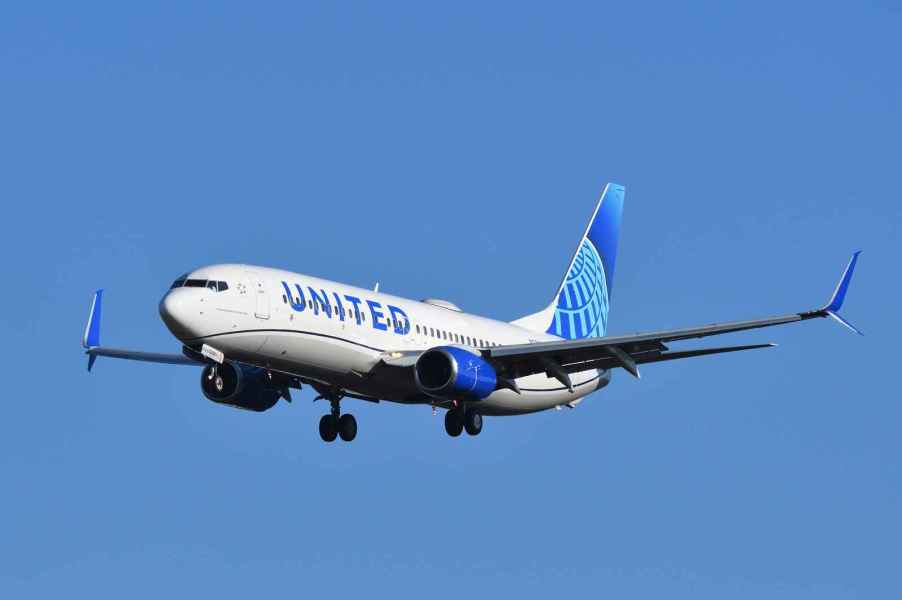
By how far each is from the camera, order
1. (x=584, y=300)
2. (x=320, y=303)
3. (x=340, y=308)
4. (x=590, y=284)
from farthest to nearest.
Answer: (x=590, y=284) < (x=584, y=300) < (x=340, y=308) < (x=320, y=303)

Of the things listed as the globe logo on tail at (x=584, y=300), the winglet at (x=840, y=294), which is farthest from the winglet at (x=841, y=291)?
the globe logo on tail at (x=584, y=300)

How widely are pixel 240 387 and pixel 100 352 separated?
7.58 m

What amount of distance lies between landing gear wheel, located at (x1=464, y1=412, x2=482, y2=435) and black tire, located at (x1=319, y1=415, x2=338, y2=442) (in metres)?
4.47

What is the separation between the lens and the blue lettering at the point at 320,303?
5038cm

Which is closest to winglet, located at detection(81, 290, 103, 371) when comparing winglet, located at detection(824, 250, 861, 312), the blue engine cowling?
the blue engine cowling

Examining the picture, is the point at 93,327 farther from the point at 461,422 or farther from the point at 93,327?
the point at 461,422

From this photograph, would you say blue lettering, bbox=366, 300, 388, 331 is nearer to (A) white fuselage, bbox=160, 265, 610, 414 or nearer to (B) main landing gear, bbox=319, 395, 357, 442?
(A) white fuselage, bbox=160, 265, 610, 414

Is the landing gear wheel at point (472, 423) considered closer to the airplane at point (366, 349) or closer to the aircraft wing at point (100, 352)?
the airplane at point (366, 349)

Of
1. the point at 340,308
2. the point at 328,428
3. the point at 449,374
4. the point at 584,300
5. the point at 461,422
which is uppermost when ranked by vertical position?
the point at 584,300

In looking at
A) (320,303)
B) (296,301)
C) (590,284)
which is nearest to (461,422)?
(320,303)

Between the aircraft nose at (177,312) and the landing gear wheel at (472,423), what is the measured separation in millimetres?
11544

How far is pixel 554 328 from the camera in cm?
6625

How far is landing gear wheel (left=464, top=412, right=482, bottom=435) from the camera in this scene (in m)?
55.7

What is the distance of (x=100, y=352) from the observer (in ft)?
196
